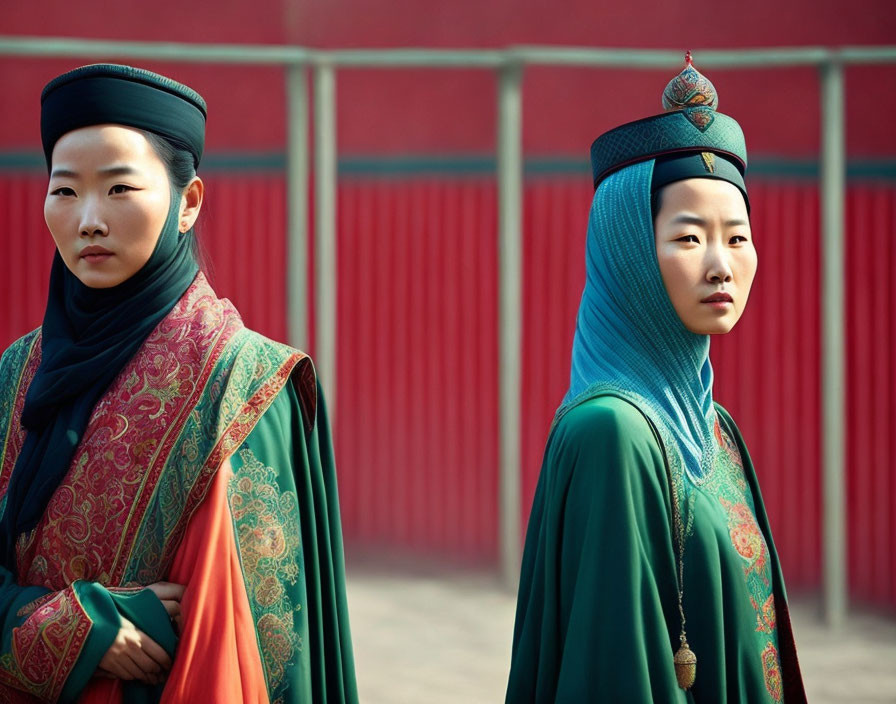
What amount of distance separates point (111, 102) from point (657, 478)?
1039mm

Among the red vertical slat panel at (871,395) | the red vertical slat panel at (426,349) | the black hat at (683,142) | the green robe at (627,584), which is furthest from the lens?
the red vertical slat panel at (426,349)

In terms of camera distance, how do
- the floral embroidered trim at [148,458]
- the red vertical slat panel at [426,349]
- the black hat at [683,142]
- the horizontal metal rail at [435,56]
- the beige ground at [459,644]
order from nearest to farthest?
the floral embroidered trim at [148,458]
the black hat at [683,142]
the beige ground at [459,644]
the horizontal metal rail at [435,56]
the red vertical slat panel at [426,349]

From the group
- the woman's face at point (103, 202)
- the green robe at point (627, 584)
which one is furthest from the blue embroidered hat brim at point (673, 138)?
the woman's face at point (103, 202)

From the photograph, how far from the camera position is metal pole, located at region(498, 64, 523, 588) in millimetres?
4602

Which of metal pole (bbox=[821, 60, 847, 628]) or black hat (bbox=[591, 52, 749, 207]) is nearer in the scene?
black hat (bbox=[591, 52, 749, 207])

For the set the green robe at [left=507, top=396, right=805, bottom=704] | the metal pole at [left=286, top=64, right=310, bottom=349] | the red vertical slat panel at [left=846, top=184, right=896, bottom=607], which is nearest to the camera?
the green robe at [left=507, top=396, right=805, bottom=704]

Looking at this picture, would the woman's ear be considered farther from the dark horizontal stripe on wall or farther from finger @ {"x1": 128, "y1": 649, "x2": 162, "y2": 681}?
the dark horizontal stripe on wall

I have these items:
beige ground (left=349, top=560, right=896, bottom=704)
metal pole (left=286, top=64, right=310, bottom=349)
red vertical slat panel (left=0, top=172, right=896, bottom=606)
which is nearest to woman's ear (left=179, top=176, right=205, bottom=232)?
beige ground (left=349, top=560, right=896, bottom=704)

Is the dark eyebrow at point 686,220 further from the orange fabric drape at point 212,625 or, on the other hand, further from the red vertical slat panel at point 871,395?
the red vertical slat panel at point 871,395

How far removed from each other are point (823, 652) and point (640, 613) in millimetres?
3004

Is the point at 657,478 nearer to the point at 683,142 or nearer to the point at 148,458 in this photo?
the point at 683,142

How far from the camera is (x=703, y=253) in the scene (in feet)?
6.14

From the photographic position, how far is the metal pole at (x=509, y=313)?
460cm

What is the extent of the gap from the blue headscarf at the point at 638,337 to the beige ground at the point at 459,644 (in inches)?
83.2
